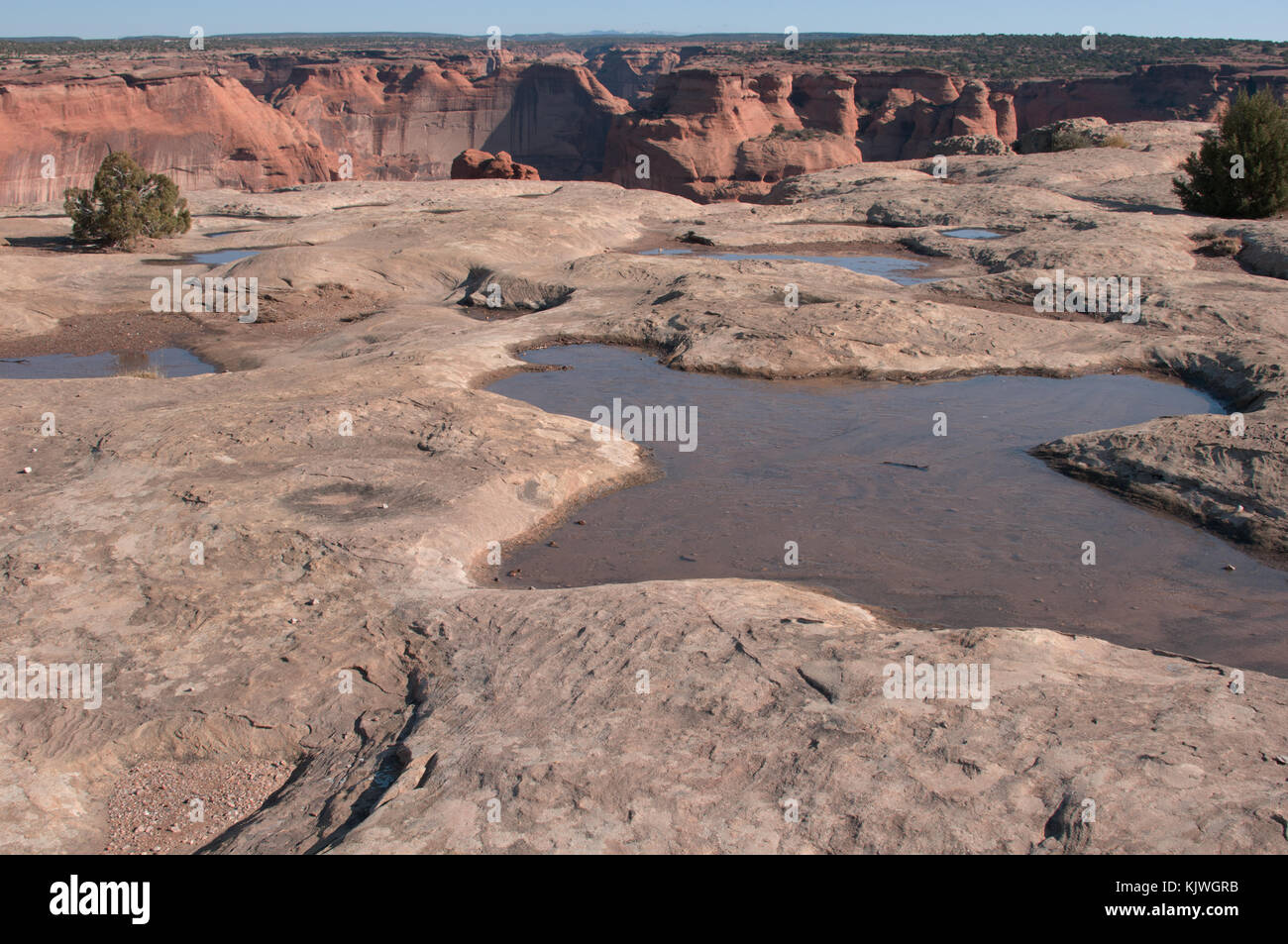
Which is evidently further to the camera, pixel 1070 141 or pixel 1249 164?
pixel 1070 141

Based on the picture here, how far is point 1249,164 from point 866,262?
693 centimetres

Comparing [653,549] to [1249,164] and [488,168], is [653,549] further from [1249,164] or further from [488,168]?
[488,168]

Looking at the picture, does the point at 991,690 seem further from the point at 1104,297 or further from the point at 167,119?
the point at 167,119

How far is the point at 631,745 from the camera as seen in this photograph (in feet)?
12.1

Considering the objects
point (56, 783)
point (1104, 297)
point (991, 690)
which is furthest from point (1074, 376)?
point (56, 783)

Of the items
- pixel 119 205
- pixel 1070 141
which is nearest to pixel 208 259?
pixel 119 205

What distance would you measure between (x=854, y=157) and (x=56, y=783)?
149 ft

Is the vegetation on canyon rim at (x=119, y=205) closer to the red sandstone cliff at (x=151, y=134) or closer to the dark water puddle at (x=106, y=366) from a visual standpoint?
the dark water puddle at (x=106, y=366)

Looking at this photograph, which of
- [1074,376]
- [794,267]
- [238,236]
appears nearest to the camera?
[1074,376]

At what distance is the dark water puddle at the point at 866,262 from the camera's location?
1444 cm

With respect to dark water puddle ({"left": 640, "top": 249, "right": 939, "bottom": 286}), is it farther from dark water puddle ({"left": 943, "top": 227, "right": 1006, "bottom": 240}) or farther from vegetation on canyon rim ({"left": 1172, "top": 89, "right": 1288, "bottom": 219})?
vegetation on canyon rim ({"left": 1172, "top": 89, "right": 1288, "bottom": 219})

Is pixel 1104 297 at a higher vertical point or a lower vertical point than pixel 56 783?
higher

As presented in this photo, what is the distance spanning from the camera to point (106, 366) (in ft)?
36.8
